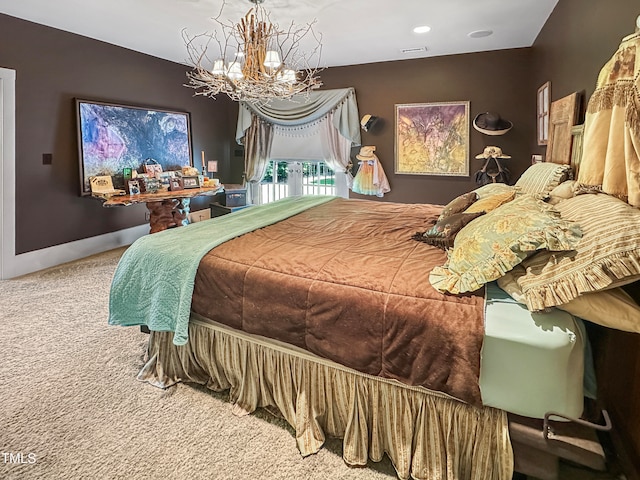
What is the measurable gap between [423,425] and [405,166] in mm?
4446

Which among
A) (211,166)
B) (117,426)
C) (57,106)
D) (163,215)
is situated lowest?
(117,426)

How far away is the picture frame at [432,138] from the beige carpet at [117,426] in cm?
415

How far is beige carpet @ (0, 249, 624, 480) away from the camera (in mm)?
1642

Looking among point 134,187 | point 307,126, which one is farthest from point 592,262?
point 307,126

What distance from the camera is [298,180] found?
651cm

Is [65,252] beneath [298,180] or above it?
beneath

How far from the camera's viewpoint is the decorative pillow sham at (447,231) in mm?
2066

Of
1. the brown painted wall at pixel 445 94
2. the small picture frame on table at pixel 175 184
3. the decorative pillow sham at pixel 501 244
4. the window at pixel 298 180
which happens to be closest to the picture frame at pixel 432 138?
the brown painted wall at pixel 445 94

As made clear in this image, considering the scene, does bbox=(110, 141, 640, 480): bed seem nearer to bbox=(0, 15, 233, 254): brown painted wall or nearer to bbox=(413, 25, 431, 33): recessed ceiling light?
bbox=(413, 25, 431, 33): recessed ceiling light

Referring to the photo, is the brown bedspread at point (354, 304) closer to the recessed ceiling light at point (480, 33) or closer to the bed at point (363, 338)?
the bed at point (363, 338)

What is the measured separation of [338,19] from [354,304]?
3.17m

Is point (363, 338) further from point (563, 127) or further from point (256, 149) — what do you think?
point (256, 149)

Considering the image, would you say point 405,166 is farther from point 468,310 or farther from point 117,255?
point 468,310

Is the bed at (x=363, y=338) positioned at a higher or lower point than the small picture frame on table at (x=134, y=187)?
lower
